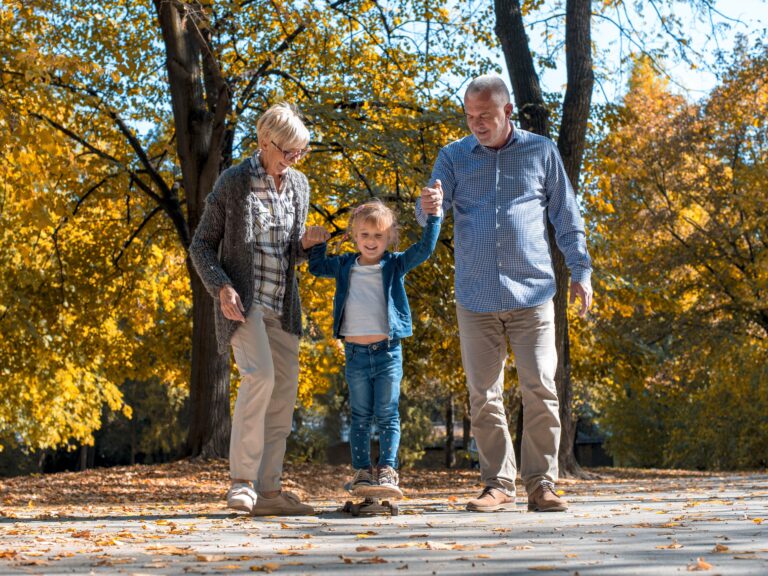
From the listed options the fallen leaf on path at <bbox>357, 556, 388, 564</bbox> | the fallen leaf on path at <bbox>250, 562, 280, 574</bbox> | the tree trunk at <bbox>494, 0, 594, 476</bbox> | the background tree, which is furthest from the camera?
the background tree

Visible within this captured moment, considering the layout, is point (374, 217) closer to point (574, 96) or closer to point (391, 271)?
point (391, 271)

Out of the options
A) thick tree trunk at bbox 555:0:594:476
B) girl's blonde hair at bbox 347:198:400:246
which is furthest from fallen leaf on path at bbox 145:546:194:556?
thick tree trunk at bbox 555:0:594:476

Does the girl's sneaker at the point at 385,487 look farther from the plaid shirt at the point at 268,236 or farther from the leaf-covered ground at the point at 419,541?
the plaid shirt at the point at 268,236

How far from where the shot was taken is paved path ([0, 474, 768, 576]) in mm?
3492

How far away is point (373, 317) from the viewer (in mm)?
6016

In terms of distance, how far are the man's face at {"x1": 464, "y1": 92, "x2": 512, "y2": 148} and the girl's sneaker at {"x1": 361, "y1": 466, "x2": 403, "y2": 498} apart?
6.39ft

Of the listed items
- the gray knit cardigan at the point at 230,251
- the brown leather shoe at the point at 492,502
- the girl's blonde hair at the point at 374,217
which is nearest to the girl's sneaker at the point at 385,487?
the brown leather shoe at the point at 492,502

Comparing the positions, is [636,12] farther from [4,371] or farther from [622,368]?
[4,371]

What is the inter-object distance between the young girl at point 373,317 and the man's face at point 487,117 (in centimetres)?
57

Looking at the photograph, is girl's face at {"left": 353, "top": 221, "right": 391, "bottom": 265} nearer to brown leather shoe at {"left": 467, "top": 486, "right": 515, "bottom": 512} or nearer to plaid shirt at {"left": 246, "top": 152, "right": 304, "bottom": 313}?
plaid shirt at {"left": 246, "top": 152, "right": 304, "bottom": 313}

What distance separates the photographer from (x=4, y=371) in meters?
22.3

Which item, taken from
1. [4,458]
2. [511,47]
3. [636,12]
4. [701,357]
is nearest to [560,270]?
[511,47]

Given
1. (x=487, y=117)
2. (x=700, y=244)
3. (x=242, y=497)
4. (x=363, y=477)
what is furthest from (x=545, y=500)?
(x=700, y=244)

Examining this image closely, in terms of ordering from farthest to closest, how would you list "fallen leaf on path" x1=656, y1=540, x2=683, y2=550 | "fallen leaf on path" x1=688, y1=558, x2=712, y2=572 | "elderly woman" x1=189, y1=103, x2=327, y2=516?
1. "elderly woman" x1=189, y1=103, x2=327, y2=516
2. "fallen leaf on path" x1=656, y1=540, x2=683, y2=550
3. "fallen leaf on path" x1=688, y1=558, x2=712, y2=572
